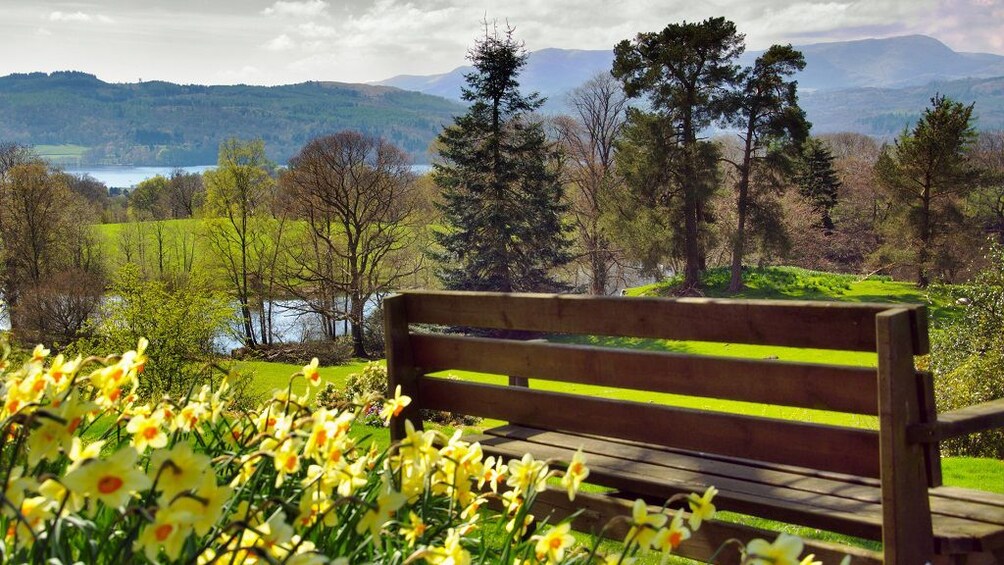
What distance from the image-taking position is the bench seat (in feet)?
8.38

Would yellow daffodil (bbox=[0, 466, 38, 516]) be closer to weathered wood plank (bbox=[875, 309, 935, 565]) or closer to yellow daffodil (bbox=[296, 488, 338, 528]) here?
yellow daffodil (bbox=[296, 488, 338, 528])

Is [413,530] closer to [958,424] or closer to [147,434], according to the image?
[147,434]

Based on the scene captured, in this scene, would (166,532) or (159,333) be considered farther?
(159,333)

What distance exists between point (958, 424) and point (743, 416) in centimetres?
64

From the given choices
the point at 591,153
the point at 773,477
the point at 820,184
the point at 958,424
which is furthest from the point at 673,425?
the point at 820,184

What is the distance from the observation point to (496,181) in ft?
107

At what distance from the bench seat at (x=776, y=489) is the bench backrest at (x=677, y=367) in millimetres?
110

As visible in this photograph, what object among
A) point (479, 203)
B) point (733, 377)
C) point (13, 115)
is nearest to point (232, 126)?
point (13, 115)

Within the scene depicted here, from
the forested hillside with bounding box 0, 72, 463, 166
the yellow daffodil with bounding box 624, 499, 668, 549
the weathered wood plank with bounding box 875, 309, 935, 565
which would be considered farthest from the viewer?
the forested hillside with bounding box 0, 72, 463, 166

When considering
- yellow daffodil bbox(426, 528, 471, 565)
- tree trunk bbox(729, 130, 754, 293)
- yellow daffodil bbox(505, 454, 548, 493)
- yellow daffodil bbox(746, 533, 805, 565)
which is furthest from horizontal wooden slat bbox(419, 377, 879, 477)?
tree trunk bbox(729, 130, 754, 293)

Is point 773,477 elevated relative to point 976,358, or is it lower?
elevated

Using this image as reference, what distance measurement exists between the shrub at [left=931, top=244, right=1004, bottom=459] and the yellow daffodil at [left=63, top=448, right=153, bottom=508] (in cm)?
1107

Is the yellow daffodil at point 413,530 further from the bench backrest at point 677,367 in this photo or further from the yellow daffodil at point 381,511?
the bench backrest at point 677,367

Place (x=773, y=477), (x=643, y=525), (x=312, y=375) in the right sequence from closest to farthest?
(x=643, y=525), (x=312, y=375), (x=773, y=477)
